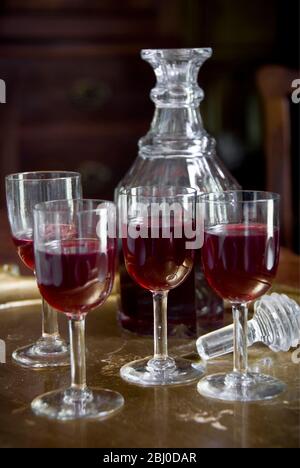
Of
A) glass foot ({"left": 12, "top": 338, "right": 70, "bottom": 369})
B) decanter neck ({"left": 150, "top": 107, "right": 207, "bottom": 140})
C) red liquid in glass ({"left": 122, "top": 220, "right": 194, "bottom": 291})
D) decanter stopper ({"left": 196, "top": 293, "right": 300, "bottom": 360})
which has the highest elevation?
decanter neck ({"left": 150, "top": 107, "right": 207, "bottom": 140})

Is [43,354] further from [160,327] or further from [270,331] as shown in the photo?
[270,331]

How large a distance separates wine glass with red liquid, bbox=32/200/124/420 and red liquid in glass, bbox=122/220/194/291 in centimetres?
9

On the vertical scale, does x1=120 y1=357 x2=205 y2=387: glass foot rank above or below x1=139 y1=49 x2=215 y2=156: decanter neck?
below

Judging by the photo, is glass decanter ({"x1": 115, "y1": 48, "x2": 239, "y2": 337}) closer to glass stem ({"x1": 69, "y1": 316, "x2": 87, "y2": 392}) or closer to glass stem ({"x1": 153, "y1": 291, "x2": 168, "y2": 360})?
glass stem ({"x1": 153, "y1": 291, "x2": 168, "y2": 360})

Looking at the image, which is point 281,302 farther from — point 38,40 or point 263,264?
point 38,40

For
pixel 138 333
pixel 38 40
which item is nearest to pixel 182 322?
pixel 138 333

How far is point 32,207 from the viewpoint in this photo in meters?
1.22

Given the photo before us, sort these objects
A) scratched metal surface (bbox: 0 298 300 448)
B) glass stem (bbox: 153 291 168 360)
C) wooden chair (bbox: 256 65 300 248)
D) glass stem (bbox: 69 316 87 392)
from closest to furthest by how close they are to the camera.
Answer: scratched metal surface (bbox: 0 298 300 448) → glass stem (bbox: 69 316 87 392) → glass stem (bbox: 153 291 168 360) → wooden chair (bbox: 256 65 300 248)

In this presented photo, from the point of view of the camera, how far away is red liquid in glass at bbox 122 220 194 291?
1126 mm

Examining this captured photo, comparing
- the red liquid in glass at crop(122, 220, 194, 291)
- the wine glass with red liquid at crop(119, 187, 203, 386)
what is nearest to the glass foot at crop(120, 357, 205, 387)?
the wine glass with red liquid at crop(119, 187, 203, 386)

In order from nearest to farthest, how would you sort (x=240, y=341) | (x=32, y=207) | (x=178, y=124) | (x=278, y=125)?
(x=240, y=341) < (x=32, y=207) < (x=178, y=124) < (x=278, y=125)

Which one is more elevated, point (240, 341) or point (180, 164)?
point (180, 164)

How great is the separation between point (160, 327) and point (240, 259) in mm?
158

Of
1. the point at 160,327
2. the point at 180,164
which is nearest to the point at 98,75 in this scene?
the point at 180,164
